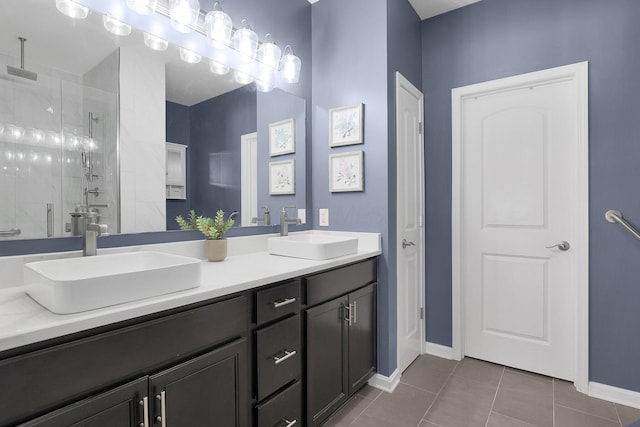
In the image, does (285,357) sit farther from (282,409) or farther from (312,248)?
(312,248)

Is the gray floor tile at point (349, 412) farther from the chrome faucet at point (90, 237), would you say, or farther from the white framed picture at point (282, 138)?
the white framed picture at point (282, 138)

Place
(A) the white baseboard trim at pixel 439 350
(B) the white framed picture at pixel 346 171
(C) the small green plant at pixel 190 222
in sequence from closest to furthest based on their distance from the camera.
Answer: (C) the small green plant at pixel 190 222 < (B) the white framed picture at pixel 346 171 < (A) the white baseboard trim at pixel 439 350

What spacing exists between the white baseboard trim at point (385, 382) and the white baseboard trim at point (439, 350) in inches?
23.0

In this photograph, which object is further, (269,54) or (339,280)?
(269,54)

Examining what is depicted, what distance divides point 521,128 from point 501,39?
66 centimetres

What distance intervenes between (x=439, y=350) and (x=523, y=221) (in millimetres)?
1188

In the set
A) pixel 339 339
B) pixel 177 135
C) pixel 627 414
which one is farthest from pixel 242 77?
pixel 627 414

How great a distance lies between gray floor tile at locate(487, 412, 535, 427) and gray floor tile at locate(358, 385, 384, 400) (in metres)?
0.63

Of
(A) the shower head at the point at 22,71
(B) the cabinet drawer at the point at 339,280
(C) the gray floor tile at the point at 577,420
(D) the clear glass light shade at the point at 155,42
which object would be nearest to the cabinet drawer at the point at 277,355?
(B) the cabinet drawer at the point at 339,280

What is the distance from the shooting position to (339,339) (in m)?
1.78

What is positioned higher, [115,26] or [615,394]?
[115,26]

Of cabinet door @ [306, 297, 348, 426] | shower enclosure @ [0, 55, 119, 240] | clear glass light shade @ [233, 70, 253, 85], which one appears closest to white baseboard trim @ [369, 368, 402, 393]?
cabinet door @ [306, 297, 348, 426]

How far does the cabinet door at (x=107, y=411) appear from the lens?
79 cm

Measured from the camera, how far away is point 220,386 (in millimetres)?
1154
